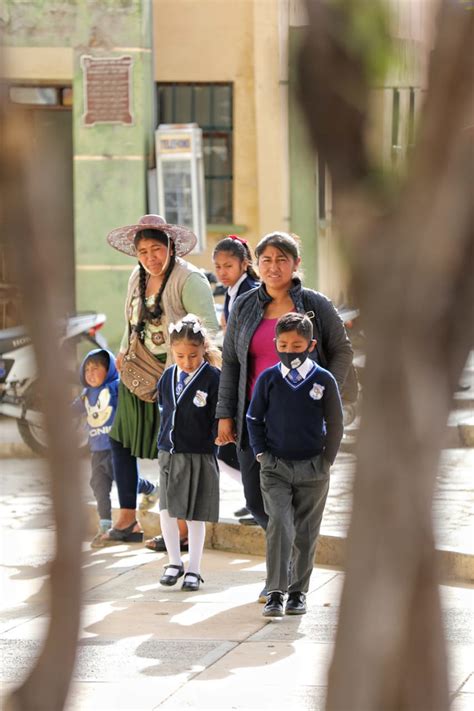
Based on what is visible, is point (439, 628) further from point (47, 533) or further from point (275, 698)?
point (275, 698)

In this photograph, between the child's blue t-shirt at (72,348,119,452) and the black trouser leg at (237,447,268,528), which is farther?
the child's blue t-shirt at (72,348,119,452)

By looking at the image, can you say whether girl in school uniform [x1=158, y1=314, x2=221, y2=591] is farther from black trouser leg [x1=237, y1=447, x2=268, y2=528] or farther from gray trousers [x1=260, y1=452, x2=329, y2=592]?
gray trousers [x1=260, y1=452, x2=329, y2=592]

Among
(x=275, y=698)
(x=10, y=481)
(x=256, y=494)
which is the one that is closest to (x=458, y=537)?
(x=256, y=494)

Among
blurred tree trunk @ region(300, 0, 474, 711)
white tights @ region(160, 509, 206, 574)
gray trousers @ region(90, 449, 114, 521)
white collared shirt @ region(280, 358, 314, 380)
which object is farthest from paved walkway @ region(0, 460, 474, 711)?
blurred tree trunk @ region(300, 0, 474, 711)

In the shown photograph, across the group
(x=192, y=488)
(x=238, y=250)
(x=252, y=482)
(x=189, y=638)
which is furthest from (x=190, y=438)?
(x=189, y=638)

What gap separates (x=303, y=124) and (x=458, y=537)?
653 cm

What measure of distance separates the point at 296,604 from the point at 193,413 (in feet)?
3.78

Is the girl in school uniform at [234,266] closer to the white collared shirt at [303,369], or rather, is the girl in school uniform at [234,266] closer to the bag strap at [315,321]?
the bag strap at [315,321]

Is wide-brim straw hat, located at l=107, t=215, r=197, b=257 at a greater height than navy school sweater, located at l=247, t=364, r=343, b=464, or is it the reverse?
wide-brim straw hat, located at l=107, t=215, r=197, b=257

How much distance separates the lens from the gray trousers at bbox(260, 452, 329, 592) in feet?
22.4

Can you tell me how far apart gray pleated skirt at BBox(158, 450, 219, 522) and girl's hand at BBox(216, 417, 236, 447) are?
33 centimetres

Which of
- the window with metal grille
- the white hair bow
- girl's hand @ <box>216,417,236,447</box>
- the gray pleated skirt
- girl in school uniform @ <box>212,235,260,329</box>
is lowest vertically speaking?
the gray pleated skirt

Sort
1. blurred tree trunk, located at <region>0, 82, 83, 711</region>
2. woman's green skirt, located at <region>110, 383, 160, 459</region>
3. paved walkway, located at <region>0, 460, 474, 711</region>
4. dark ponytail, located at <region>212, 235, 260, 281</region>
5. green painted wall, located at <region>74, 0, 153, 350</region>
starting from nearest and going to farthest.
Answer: blurred tree trunk, located at <region>0, 82, 83, 711</region> → paved walkway, located at <region>0, 460, 474, 711</region> → dark ponytail, located at <region>212, 235, 260, 281</region> → woman's green skirt, located at <region>110, 383, 160, 459</region> → green painted wall, located at <region>74, 0, 153, 350</region>

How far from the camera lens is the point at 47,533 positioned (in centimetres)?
214
